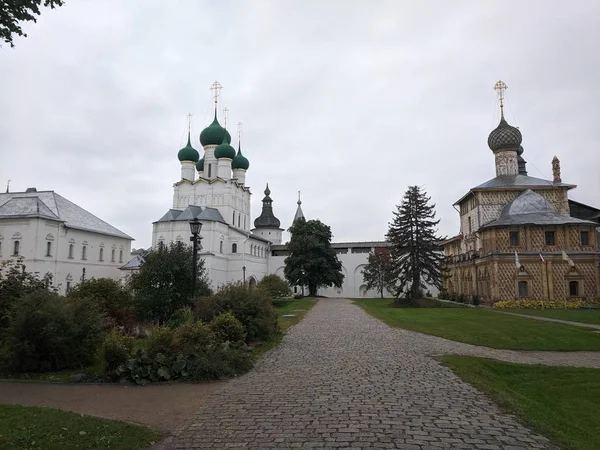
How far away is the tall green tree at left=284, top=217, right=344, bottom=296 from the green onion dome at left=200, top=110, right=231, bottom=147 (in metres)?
20.8

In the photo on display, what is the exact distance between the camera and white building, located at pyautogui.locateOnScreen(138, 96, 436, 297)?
5766 centimetres

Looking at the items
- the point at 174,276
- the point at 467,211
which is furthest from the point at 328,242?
the point at 174,276

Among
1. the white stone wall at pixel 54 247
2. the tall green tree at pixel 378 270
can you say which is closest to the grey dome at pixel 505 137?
the tall green tree at pixel 378 270

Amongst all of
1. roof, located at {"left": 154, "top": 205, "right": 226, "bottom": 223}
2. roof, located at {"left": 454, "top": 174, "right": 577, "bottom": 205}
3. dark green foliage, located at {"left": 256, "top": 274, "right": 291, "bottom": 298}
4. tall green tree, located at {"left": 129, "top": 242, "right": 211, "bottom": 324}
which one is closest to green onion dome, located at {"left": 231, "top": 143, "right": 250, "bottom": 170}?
roof, located at {"left": 154, "top": 205, "right": 226, "bottom": 223}

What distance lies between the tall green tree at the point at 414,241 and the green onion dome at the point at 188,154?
3973 cm

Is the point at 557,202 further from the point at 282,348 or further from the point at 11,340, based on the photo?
the point at 11,340

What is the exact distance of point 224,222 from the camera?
199 ft

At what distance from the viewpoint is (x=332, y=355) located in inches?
488

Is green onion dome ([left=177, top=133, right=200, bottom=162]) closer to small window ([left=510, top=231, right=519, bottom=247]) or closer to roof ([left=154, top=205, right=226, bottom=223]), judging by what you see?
roof ([left=154, top=205, right=226, bottom=223])

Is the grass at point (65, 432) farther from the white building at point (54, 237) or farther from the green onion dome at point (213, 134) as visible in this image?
the green onion dome at point (213, 134)

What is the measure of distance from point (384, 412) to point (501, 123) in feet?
149

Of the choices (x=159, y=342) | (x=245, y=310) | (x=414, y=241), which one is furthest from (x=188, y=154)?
(x=159, y=342)

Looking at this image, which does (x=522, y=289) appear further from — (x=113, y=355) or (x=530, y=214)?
(x=113, y=355)

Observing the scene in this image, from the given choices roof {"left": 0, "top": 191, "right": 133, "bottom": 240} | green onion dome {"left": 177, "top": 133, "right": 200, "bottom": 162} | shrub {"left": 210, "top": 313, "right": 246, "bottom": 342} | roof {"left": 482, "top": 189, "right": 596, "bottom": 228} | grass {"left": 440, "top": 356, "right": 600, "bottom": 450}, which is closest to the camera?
grass {"left": 440, "top": 356, "right": 600, "bottom": 450}
